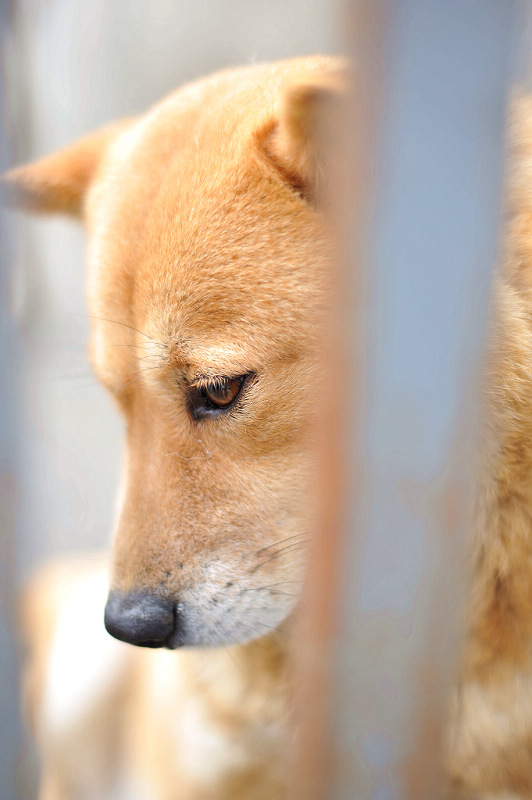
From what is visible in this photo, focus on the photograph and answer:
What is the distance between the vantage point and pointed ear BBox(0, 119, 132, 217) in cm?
Answer: 164

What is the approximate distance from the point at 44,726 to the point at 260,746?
0.72m

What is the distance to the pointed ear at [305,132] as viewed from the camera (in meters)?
0.84

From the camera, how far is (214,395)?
118cm

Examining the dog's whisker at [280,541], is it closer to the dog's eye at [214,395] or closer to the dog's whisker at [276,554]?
the dog's whisker at [276,554]

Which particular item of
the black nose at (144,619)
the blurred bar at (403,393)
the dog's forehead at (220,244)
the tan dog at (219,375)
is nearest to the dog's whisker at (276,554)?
the tan dog at (219,375)

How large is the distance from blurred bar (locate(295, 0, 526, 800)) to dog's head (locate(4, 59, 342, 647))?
529mm

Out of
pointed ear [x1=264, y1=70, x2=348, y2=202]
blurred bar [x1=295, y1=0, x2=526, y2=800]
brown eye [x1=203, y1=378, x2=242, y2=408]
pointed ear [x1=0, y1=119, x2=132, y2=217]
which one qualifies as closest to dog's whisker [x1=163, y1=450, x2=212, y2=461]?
brown eye [x1=203, y1=378, x2=242, y2=408]

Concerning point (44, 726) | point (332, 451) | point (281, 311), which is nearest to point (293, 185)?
point (281, 311)

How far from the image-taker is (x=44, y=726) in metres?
1.82

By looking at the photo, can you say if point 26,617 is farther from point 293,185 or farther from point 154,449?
point 293,185

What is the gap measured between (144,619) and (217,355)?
1.66ft

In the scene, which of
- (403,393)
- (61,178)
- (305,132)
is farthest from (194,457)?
(61,178)

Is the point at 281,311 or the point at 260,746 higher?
the point at 281,311

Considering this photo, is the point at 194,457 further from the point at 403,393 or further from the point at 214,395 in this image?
the point at 403,393
